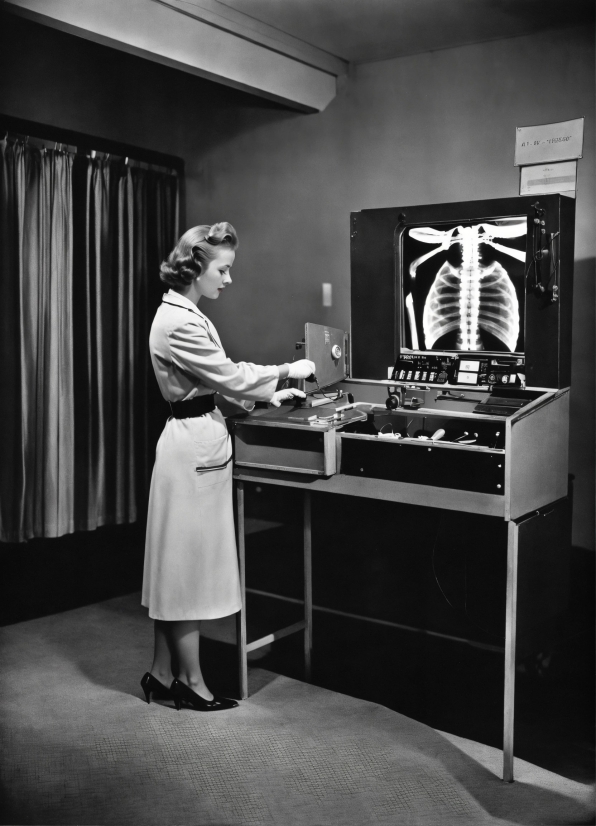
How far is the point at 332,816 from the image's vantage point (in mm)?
2369

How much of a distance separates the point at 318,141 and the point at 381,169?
369 millimetres

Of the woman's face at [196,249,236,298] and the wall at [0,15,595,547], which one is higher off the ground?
the wall at [0,15,595,547]

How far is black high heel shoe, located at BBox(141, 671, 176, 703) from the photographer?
3008 mm

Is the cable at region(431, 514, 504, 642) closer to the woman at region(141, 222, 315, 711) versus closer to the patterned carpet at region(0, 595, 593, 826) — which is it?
the patterned carpet at region(0, 595, 593, 826)

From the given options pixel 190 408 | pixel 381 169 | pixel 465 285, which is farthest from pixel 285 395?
pixel 381 169

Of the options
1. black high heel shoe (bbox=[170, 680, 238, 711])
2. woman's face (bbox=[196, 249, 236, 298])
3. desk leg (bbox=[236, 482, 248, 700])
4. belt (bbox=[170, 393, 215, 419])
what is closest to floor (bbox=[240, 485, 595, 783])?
desk leg (bbox=[236, 482, 248, 700])

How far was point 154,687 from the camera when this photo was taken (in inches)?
119

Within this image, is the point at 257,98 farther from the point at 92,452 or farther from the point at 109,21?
the point at 92,452

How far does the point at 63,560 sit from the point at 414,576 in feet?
5.52

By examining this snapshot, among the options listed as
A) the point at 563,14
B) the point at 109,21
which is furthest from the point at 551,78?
the point at 109,21

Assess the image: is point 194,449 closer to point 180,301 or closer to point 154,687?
point 180,301

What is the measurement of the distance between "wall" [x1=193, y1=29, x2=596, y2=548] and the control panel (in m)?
0.34

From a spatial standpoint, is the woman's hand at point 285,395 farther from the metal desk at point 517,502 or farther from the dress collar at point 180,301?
the dress collar at point 180,301

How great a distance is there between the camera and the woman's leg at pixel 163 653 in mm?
2977
